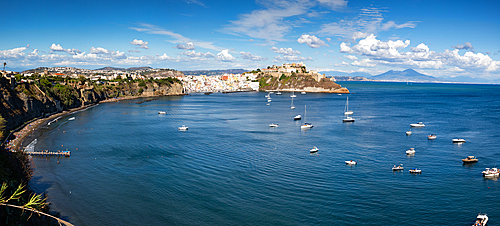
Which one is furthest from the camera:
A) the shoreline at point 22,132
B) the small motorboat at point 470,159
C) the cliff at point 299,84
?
the cliff at point 299,84

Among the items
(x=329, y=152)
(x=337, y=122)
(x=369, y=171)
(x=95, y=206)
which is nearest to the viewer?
(x=95, y=206)

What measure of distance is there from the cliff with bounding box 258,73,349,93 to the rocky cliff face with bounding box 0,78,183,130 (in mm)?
86429

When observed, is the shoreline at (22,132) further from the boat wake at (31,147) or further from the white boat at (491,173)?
the white boat at (491,173)

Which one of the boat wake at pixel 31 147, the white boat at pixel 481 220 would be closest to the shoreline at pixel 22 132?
the boat wake at pixel 31 147

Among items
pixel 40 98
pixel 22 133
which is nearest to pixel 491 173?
pixel 22 133

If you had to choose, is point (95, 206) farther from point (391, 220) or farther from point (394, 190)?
point (394, 190)

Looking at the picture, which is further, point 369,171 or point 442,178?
point 369,171

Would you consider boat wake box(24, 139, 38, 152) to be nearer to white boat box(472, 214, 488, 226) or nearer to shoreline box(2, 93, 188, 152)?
shoreline box(2, 93, 188, 152)

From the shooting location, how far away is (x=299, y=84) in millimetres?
156625

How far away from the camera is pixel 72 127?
144 feet

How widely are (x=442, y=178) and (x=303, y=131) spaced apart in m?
21.8

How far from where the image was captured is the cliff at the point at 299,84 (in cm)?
14775

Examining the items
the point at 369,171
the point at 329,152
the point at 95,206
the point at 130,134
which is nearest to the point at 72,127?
the point at 130,134

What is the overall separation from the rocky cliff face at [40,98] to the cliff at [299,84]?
8643cm
